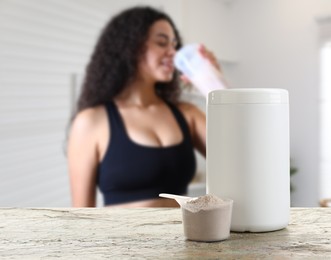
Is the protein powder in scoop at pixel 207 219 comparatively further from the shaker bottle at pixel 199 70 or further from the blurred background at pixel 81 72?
the blurred background at pixel 81 72

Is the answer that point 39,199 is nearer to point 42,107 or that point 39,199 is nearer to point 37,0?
point 42,107

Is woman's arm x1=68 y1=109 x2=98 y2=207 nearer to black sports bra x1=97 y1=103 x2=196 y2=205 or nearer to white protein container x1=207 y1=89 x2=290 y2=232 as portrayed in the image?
black sports bra x1=97 y1=103 x2=196 y2=205

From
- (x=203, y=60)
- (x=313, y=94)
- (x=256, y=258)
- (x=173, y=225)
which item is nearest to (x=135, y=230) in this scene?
(x=173, y=225)

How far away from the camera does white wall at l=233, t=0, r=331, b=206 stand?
3488 mm

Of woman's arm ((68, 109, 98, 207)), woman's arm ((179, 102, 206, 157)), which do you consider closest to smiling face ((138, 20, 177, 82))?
woman's arm ((179, 102, 206, 157))

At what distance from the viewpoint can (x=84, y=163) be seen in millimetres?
1902

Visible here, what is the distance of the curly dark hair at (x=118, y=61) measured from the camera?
2.08 metres

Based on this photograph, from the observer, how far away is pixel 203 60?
6.27 feet

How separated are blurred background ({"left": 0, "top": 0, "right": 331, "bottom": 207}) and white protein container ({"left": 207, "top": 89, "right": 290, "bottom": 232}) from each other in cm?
155

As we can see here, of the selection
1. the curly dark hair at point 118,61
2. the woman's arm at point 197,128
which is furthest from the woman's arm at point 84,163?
the woman's arm at point 197,128

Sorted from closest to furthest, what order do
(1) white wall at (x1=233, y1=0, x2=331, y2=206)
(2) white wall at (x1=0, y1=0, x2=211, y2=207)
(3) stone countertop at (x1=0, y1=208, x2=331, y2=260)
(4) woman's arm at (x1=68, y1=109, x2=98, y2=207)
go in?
1. (3) stone countertop at (x1=0, y1=208, x2=331, y2=260)
2. (4) woman's arm at (x1=68, y1=109, x2=98, y2=207)
3. (2) white wall at (x1=0, y1=0, x2=211, y2=207)
4. (1) white wall at (x1=233, y1=0, x2=331, y2=206)

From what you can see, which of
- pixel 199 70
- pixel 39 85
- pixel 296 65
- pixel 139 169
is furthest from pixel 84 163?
pixel 296 65

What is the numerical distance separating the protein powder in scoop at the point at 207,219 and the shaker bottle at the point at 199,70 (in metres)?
1.16

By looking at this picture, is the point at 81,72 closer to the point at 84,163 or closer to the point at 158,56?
the point at 158,56
